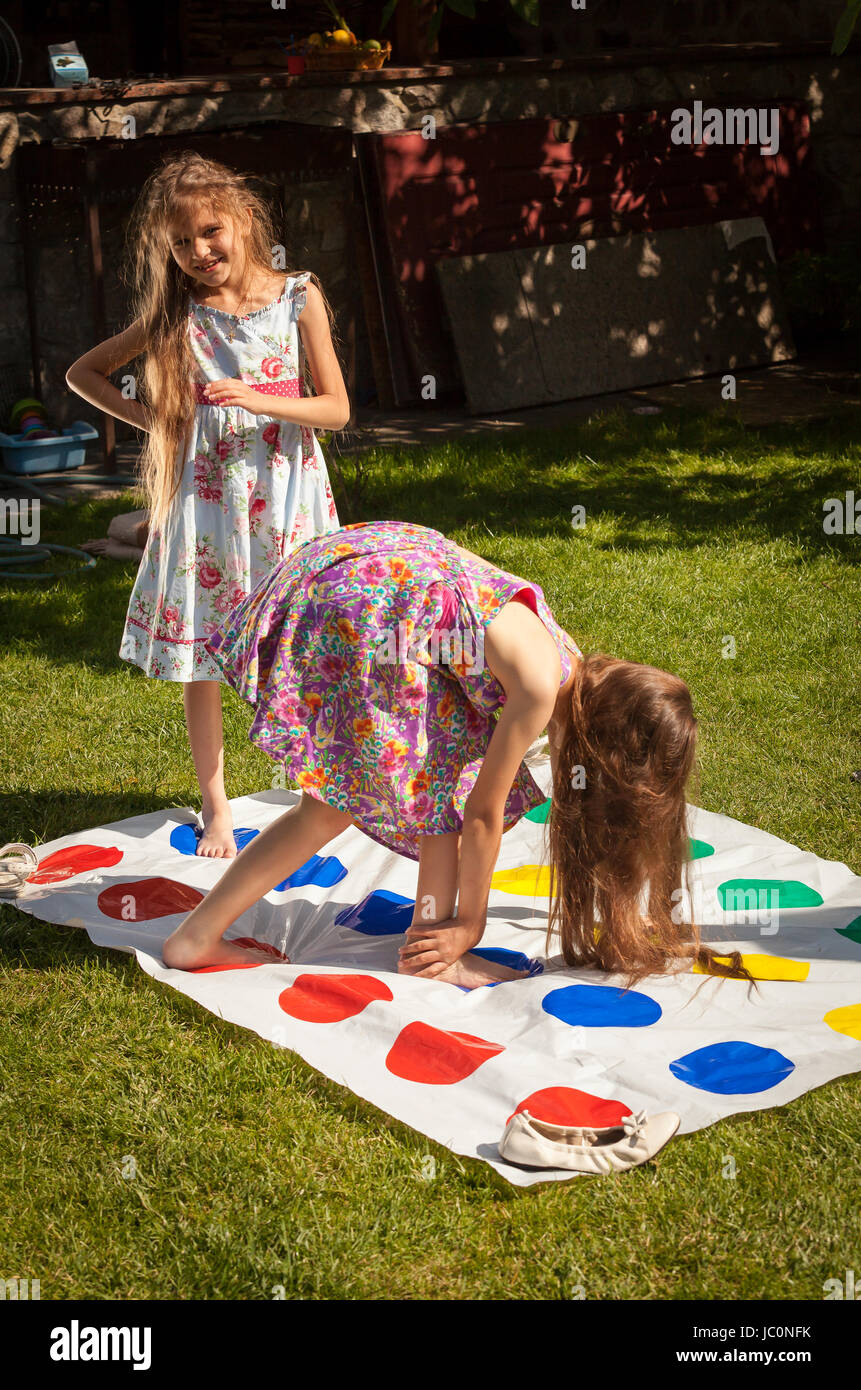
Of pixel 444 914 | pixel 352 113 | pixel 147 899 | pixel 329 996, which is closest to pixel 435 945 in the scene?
pixel 444 914

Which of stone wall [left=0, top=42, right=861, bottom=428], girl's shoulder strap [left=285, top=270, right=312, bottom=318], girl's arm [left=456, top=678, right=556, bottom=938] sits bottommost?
girl's arm [left=456, top=678, right=556, bottom=938]

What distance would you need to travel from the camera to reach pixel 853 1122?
2477 mm

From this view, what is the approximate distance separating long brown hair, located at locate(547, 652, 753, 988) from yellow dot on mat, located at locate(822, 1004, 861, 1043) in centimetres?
24

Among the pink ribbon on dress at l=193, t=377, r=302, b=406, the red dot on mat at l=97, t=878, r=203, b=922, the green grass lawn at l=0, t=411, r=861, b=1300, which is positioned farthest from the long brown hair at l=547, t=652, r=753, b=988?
the pink ribbon on dress at l=193, t=377, r=302, b=406

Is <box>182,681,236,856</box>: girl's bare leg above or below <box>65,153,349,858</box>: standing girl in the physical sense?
below

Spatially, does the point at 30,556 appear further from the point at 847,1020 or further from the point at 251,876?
the point at 847,1020

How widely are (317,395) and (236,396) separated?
0.38m

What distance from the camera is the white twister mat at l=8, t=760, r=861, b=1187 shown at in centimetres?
253

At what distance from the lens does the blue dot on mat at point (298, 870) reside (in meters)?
3.51

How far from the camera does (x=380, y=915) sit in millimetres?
3307

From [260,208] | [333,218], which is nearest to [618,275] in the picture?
[333,218]

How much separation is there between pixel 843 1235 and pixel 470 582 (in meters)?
1.36

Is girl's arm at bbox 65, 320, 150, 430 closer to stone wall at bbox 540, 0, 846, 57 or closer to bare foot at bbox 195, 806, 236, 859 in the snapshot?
bare foot at bbox 195, 806, 236, 859
